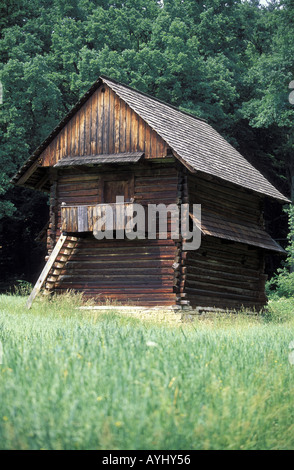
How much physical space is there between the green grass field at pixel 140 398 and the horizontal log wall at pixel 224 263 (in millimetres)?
11596

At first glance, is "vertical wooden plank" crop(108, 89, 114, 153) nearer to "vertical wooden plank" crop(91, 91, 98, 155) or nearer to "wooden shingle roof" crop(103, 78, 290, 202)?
"wooden shingle roof" crop(103, 78, 290, 202)

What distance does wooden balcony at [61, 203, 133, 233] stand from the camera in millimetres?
20297

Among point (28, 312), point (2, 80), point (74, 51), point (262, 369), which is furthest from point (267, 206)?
point (262, 369)

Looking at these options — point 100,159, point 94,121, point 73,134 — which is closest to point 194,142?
point 94,121

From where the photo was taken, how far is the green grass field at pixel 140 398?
644 centimetres

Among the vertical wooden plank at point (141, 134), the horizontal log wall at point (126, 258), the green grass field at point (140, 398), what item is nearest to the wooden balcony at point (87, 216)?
the horizontal log wall at point (126, 258)

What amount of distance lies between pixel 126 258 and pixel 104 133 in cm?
409

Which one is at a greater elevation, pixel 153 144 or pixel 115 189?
pixel 153 144

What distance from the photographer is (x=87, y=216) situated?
21.0 meters

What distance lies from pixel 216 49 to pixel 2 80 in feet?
43.9

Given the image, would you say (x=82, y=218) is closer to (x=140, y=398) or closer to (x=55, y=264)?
(x=55, y=264)

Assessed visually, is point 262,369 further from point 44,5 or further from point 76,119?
point 44,5

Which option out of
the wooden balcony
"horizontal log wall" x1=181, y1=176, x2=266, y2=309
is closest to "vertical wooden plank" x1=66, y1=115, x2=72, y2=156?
the wooden balcony

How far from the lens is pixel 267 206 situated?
39875mm
